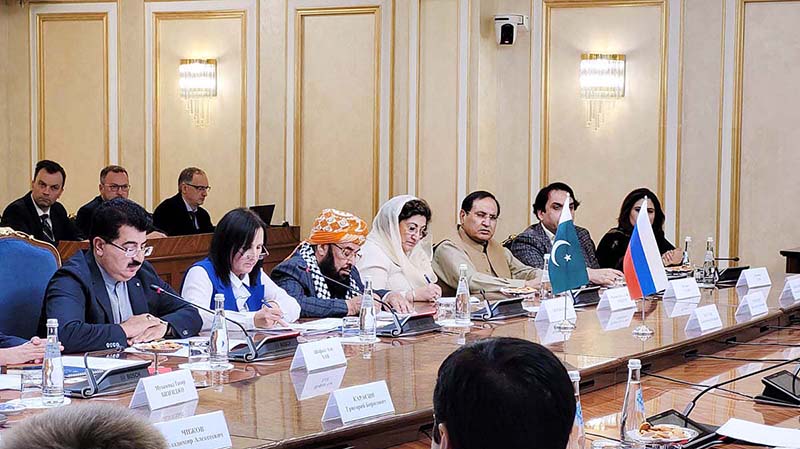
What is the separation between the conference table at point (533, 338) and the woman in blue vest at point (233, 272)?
24.5 inches

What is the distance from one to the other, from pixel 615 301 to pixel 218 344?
1.86 meters

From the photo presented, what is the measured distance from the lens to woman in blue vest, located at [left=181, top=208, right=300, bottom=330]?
3650mm

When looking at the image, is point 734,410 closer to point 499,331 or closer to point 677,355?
point 677,355

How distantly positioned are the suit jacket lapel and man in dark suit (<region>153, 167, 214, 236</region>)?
3.67 m

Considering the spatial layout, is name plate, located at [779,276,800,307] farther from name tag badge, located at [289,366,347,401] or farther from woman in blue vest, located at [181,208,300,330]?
name tag badge, located at [289,366,347,401]

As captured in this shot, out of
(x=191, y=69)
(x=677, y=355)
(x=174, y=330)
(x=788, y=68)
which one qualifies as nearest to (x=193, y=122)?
(x=191, y=69)

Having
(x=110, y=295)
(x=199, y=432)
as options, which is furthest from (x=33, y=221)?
(x=199, y=432)

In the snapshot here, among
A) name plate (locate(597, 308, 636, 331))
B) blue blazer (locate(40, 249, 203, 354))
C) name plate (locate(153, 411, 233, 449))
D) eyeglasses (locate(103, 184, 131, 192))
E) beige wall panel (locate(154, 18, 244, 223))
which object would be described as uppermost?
beige wall panel (locate(154, 18, 244, 223))

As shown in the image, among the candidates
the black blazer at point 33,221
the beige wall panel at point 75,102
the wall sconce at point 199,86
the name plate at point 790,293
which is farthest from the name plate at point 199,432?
the beige wall panel at point 75,102

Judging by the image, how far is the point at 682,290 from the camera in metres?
4.62

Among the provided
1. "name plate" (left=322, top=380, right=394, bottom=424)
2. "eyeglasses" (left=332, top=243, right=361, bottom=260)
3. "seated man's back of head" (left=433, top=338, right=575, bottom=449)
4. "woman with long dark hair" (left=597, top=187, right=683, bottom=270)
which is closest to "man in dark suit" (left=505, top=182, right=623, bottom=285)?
"woman with long dark hair" (left=597, top=187, right=683, bottom=270)

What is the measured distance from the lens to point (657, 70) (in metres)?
6.87

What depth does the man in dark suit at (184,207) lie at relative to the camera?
694 centimetres

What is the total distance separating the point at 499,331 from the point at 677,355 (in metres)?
0.59
